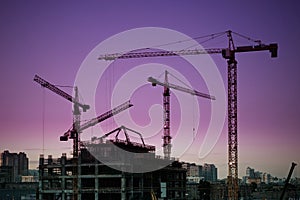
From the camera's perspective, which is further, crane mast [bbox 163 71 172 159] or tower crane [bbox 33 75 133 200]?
crane mast [bbox 163 71 172 159]

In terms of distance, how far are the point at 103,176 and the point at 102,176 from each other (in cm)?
21

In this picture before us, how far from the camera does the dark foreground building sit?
3223 inches

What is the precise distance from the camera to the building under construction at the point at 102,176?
81875 mm

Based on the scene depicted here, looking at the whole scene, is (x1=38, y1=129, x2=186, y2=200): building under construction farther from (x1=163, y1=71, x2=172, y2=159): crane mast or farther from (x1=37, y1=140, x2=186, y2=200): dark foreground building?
(x1=163, y1=71, x2=172, y2=159): crane mast

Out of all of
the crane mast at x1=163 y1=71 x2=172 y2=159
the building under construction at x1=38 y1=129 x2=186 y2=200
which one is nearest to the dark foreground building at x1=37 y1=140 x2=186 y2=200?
the building under construction at x1=38 y1=129 x2=186 y2=200

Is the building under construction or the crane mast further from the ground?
the crane mast

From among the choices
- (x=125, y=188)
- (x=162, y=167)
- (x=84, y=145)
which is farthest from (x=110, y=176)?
(x=162, y=167)

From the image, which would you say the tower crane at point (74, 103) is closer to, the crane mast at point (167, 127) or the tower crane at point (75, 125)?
the tower crane at point (75, 125)

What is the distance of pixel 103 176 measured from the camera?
265 ft

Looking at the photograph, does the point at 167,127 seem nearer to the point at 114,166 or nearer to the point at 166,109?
the point at 166,109

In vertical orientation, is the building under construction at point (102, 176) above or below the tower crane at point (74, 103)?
below

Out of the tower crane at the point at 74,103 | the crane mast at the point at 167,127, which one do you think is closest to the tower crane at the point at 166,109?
the crane mast at the point at 167,127

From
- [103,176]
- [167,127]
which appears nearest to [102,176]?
[103,176]

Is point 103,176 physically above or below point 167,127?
below
